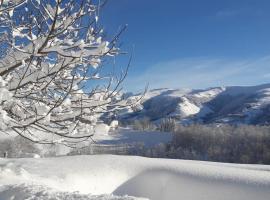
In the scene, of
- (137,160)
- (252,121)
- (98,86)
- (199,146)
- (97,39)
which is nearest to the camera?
(97,39)

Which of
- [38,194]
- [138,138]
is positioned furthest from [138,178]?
[138,138]

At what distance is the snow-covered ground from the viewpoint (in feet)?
29.1

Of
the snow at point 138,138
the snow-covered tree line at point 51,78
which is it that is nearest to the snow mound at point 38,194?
the snow-covered tree line at point 51,78

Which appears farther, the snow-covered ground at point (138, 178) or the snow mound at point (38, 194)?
the snow-covered ground at point (138, 178)

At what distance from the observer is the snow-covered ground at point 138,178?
888 cm

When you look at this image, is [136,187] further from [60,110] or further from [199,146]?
[199,146]

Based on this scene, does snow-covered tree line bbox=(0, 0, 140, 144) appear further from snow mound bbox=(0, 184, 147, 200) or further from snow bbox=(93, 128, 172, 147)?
snow bbox=(93, 128, 172, 147)

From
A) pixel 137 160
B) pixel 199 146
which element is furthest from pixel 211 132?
pixel 137 160

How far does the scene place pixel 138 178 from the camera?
34.4ft

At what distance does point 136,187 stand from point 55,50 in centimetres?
491

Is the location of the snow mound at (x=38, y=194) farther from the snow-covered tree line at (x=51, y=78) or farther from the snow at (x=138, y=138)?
the snow at (x=138, y=138)

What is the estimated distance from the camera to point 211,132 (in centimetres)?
8481

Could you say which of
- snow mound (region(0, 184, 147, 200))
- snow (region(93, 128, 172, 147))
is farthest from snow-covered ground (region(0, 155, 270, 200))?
snow (region(93, 128, 172, 147))

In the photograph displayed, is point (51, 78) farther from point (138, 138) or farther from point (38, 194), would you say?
point (138, 138)
